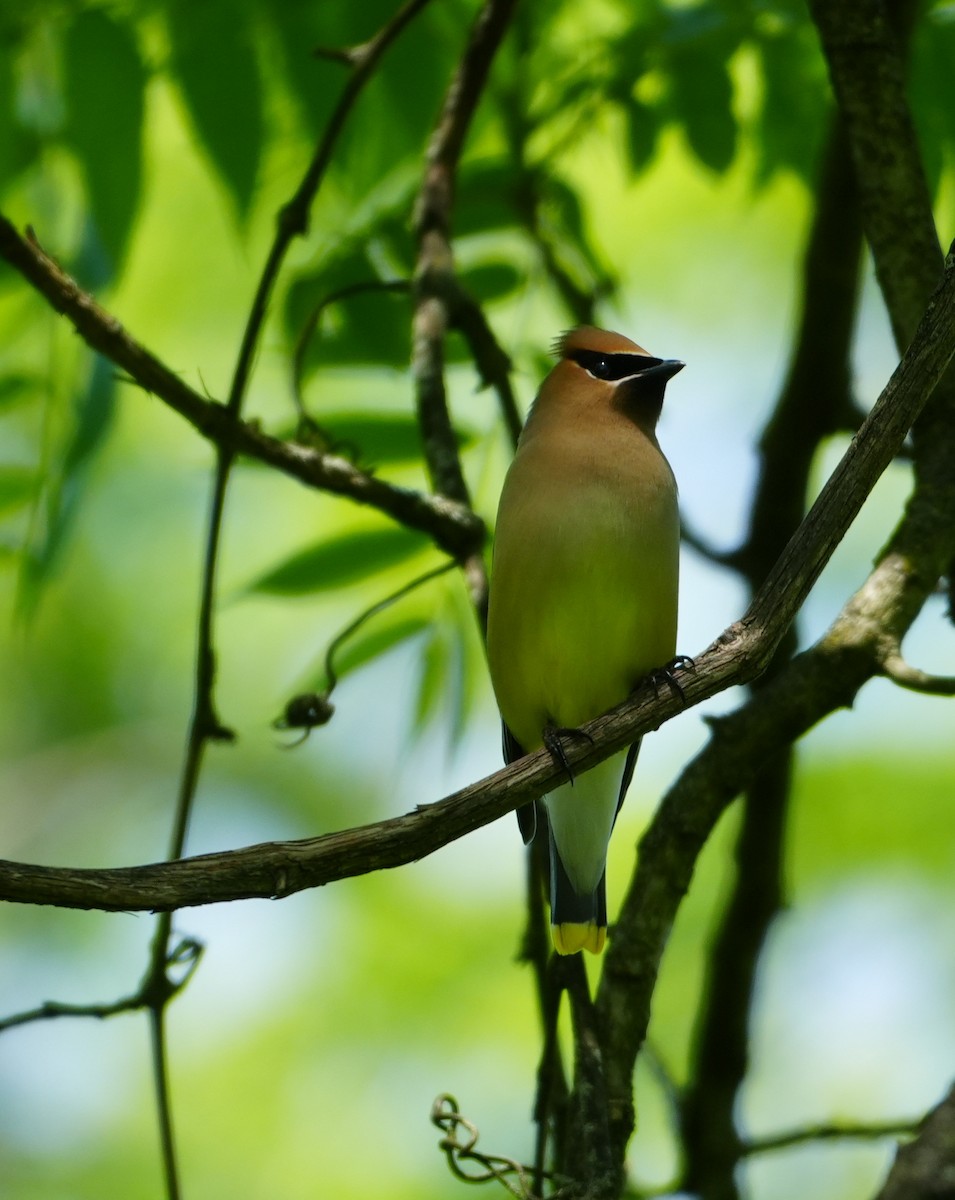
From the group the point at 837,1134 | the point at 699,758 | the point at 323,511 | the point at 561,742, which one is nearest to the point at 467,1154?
the point at 699,758

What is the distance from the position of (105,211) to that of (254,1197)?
20.9ft

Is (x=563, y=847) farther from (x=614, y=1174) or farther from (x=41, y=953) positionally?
(x=41, y=953)

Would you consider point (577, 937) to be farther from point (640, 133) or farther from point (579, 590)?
point (640, 133)

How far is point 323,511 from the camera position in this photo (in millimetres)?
8312

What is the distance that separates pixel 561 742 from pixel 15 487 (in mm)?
2256

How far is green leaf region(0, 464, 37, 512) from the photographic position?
4.62 meters

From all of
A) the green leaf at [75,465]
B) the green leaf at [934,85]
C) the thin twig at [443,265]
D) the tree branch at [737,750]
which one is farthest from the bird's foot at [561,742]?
the green leaf at [934,85]

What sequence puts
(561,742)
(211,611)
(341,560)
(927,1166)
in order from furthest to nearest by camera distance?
(341,560), (211,611), (561,742), (927,1166)

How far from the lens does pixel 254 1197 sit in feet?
29.0

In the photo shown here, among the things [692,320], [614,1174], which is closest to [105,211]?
[614,1174]

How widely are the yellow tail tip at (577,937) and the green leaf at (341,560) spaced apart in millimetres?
1185

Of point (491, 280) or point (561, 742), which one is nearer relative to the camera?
point (561, 742)

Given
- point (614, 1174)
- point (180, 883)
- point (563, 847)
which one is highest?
point (563, 847)

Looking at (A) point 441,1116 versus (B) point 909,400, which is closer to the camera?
(B) point 909,400
